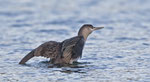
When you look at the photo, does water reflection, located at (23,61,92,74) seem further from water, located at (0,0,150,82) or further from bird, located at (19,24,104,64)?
bird, located at (19,24,104,64)

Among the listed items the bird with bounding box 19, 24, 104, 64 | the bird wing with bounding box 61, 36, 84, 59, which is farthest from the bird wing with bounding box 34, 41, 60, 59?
the bird wing with bounding box 61, 36, 84, 59

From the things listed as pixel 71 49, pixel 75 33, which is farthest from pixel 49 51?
pixel 75 33

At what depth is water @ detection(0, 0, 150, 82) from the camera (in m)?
10.8

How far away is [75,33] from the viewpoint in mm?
17672

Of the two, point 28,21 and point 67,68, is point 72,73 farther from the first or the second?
point 28,21

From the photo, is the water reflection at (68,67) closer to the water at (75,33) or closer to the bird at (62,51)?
the water at (75,33)

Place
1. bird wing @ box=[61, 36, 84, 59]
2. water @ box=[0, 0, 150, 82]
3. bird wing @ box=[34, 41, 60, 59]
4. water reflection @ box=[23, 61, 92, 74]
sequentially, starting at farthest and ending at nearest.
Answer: bird wing @ box=[34, 41, 60, 59] → bird wing @ box=[61, 36, 84, 59] → water reflection @ box=[23, 61, 92, 74] → water @ box=[0, 0, 150, 82]

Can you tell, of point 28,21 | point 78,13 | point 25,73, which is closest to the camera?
point 25,73

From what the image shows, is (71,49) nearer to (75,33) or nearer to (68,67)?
(68,67)

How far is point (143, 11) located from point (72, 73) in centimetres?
1283

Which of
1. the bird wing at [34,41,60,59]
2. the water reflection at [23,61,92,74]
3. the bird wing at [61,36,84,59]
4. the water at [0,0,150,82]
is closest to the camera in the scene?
the water at [0,0,150,82]

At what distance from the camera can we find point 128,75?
1064 centimetres

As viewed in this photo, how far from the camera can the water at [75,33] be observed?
10836mm

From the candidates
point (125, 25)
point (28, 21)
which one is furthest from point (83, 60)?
point (28, 21)
